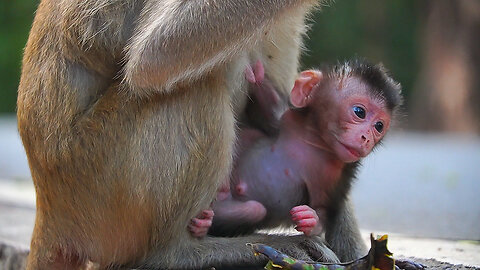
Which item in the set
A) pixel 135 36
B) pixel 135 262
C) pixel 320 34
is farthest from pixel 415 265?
pixel 320 34

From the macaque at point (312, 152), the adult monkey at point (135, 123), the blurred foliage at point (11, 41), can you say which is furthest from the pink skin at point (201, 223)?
the blurred foliage at point (11, 41)

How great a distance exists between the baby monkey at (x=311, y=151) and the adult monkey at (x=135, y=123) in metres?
0.17

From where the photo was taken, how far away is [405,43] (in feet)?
66.0

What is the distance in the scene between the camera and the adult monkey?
3441 millimetres

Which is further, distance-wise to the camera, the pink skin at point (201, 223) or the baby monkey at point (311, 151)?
the baby monkey at point (311, 151)

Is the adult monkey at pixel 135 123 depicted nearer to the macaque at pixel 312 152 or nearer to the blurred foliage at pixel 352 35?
the macaque at pixel 312 152

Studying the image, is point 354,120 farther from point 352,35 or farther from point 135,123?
point 352,35

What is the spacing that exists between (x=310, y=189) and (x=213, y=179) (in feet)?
1.90

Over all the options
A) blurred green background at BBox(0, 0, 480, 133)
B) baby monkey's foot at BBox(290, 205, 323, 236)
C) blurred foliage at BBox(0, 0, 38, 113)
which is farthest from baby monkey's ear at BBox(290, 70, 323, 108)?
blurred foliage at BBox(0, 0, 38, 113)

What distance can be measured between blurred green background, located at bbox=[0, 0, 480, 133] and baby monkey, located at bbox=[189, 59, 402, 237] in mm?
11416

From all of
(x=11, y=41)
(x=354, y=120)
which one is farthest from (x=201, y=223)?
(x=11, y=41)

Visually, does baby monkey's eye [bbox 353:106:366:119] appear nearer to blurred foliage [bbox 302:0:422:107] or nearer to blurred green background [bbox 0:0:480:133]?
blurred green background [bbox 0:0:480:133]

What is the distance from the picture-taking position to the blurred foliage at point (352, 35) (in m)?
18.9

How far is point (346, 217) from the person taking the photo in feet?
13.7
